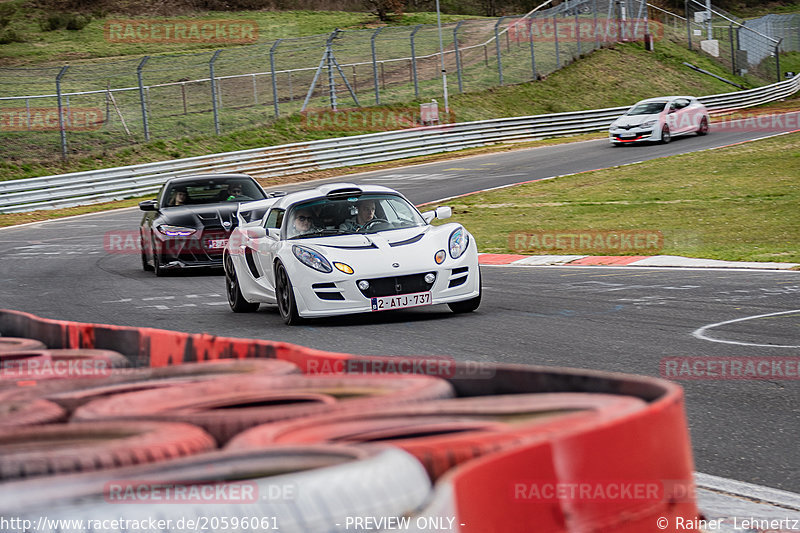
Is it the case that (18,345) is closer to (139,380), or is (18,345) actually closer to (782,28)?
(139,380)

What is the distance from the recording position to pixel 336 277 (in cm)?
972

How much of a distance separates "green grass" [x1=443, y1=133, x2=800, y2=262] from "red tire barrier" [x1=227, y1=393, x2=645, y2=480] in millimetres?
11158

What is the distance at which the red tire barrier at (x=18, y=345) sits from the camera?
4.93 metres

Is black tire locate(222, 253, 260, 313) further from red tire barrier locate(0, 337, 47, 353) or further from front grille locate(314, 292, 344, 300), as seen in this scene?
red tire barrier locate(0, 337, 47, 353)

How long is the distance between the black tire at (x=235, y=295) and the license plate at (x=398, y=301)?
2268 mm

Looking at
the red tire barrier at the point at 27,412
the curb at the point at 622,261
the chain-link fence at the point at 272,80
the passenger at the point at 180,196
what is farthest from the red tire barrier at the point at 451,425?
the chain-link fence at the point at 272,80

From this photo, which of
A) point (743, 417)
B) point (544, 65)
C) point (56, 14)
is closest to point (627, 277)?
point (743, 417)

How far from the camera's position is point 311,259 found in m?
9.88

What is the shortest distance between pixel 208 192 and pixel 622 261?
21.5 ft

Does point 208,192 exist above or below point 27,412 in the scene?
above

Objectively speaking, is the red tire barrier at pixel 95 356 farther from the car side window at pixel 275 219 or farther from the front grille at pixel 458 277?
the car side window at pixel 275 219

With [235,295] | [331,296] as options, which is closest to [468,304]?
[331,296]

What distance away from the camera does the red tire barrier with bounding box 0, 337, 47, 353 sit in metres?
4.93

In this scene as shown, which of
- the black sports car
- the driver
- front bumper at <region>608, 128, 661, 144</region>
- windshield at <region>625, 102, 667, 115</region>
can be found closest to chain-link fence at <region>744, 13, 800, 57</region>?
windshield at <region>625, 102, 667, 115</region>
